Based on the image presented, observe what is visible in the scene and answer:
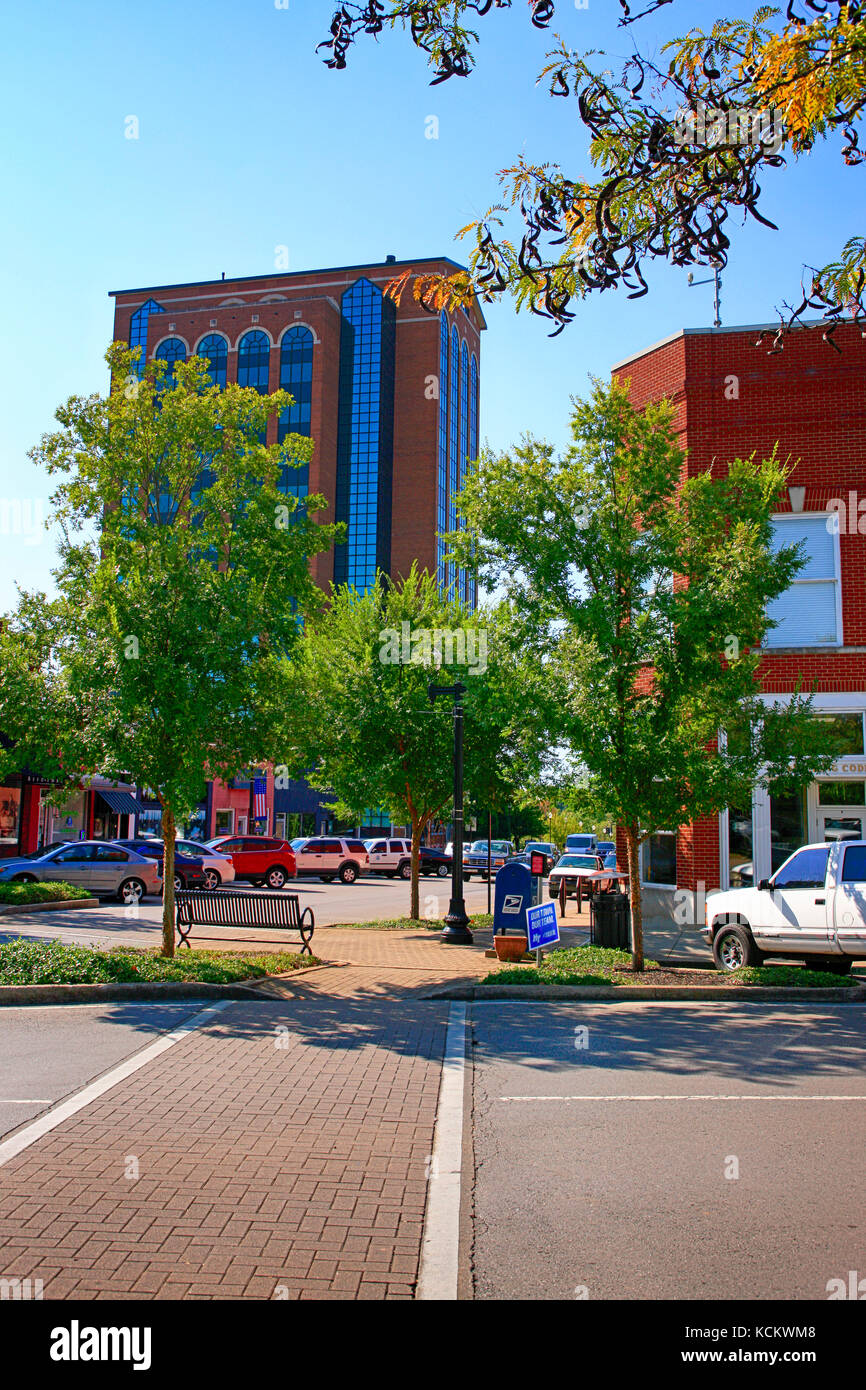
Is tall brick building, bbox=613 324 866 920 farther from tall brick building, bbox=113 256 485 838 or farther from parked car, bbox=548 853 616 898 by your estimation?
tall brick building, bbox=113 256 485 838

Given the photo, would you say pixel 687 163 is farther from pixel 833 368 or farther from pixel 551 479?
pixel 833 368

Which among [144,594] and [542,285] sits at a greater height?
[542,285]

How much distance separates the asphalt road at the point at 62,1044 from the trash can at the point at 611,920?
6815mm

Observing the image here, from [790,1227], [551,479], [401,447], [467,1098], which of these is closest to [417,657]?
[551,479]

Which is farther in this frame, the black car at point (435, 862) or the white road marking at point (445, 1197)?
the black car at point (435, 862)

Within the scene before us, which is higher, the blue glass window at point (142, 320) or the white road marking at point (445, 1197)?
the blue glass window at point (142, 320)

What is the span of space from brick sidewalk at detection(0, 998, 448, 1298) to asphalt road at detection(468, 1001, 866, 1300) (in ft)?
1.54

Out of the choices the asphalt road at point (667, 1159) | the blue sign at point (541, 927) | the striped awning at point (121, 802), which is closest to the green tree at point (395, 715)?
the blue sign at point (541, 927)

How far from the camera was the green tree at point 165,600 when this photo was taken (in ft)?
38.2

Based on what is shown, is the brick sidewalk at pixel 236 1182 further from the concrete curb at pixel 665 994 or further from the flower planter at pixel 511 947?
the flower planter at pixel 511 947

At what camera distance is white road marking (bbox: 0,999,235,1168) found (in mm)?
5703

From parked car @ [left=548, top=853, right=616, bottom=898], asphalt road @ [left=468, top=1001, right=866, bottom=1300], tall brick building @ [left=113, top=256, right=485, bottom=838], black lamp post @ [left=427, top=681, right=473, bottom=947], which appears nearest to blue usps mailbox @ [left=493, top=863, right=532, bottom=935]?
black lamp post @ [left=427, top=681, right=473, bottom=947]

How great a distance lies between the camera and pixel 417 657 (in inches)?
808
